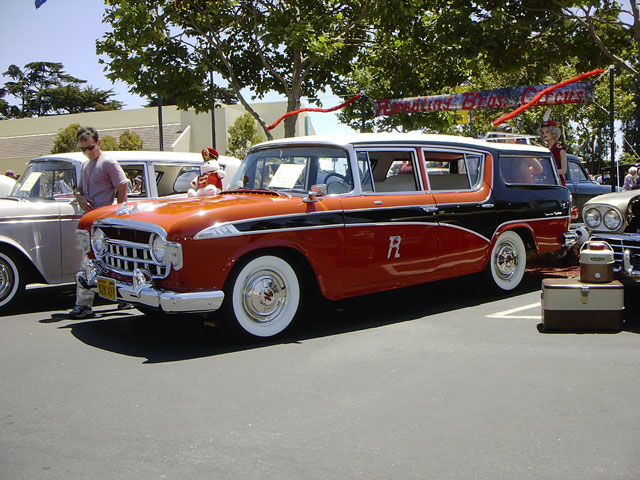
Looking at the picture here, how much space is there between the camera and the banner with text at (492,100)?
1104cm

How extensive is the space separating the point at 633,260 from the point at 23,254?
6014mm

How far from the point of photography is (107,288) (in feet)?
19.4

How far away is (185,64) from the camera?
663 inches

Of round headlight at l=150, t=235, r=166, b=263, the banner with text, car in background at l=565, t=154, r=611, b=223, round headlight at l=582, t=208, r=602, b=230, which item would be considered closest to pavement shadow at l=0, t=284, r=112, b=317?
round headlight at l=150, t=235, r=166, b=263

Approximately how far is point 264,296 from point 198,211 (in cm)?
89

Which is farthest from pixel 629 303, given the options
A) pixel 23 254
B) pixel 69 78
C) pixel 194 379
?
pixel 69 78

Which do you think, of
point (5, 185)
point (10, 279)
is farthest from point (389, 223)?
point (5, 185)

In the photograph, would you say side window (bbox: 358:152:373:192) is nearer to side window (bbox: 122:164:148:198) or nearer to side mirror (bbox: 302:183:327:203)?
side mirror (bbox: 302:183:327:203)

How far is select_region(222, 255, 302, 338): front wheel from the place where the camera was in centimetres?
557

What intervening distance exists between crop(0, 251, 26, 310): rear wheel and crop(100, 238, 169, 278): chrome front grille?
1.57 metres

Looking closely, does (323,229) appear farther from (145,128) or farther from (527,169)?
(145,128)

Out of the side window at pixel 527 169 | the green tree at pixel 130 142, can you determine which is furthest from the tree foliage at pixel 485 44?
the green tree at pixel 130 142

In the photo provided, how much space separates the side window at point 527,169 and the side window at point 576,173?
292 inches

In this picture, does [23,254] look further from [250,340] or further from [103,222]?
[250,340]
